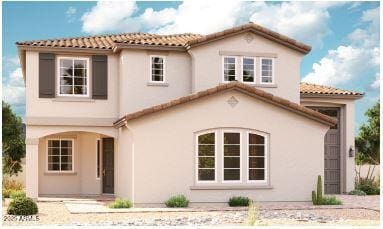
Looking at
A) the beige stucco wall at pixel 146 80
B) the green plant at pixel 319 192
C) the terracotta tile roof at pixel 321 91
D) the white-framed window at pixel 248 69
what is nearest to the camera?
the green plant at pixel 319 192

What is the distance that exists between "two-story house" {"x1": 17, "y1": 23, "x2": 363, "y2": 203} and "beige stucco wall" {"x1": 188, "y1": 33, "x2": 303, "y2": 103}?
1.5 inches

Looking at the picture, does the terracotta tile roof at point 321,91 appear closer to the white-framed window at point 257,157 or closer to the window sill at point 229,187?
the white-framed window at point 257,157

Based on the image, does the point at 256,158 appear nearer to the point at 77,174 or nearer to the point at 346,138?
the point at 346,138

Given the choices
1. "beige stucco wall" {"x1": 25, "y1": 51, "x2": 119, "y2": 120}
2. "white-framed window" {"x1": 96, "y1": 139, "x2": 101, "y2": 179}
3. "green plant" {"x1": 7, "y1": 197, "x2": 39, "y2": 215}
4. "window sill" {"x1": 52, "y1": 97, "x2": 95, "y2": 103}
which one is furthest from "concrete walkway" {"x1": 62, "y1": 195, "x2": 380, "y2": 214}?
"window sill" {"x1": 52, "y1": 97, "x2": 95, "y2": 103}

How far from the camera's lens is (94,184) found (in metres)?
25.5

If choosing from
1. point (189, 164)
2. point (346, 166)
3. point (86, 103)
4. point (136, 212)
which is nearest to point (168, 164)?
point (189, 164)

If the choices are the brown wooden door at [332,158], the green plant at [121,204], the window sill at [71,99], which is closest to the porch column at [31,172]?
the window sill at [71,99]

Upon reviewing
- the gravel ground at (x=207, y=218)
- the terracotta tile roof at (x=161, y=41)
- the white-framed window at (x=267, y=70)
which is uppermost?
the terracotta tile roof at (x=161, y=41)

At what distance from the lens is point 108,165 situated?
25031 mm

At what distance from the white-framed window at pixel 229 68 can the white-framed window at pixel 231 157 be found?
11.5 ft

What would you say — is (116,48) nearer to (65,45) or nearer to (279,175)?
(65,45)

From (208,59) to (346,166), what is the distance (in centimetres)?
742

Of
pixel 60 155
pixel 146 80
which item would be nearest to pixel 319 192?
pixel 146 80

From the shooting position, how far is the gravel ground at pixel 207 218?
15883 mm
